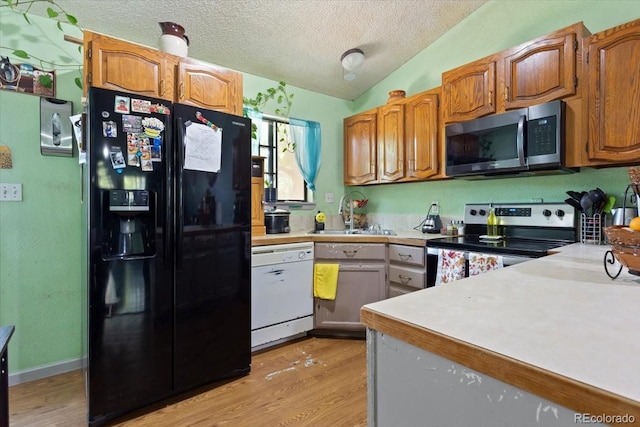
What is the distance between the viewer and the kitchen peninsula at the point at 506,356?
41cm

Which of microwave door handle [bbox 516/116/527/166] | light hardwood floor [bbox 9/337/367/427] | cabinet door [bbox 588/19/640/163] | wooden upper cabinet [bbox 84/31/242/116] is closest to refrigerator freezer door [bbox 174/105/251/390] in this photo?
light hardwood floor [bbox 9/337/367/427]

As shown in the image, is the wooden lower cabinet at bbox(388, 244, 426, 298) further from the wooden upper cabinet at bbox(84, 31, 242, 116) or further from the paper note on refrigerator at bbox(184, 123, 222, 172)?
the wooden upper cabinet at bbox(84, 31, 242, 116)

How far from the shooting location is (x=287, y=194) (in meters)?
3.34

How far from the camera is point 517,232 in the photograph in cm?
239

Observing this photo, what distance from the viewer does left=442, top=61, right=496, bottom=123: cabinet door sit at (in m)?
2.25

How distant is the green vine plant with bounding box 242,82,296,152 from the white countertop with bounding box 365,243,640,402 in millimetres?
2596

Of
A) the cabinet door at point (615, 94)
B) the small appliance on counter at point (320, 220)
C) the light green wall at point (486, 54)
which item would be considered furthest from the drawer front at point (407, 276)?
the cabinet door at point (615, 94)

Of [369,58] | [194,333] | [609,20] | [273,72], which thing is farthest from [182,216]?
[609,20]

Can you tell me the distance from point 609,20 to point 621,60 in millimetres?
568

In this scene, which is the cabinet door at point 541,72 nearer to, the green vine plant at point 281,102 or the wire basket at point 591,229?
the wire basket at point 591,229

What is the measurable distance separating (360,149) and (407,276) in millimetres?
1475

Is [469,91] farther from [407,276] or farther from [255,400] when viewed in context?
[255,400]

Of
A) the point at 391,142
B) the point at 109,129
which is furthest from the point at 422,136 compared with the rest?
the point at 109,129

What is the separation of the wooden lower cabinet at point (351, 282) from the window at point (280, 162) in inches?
34.8
